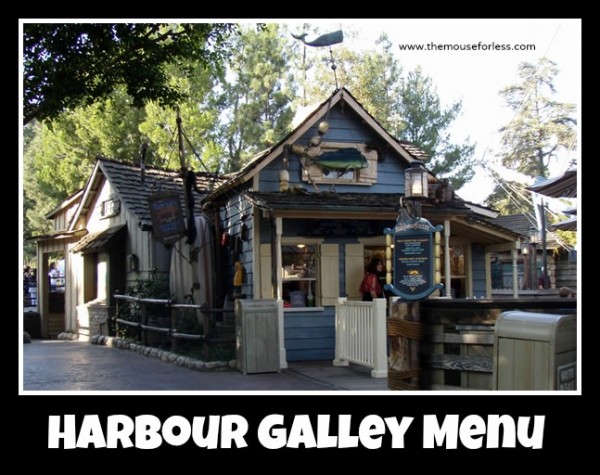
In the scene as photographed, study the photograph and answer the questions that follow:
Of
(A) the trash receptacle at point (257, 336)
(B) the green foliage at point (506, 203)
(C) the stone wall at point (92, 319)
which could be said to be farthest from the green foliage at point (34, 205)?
(B) the green foliage at point (506, 203)

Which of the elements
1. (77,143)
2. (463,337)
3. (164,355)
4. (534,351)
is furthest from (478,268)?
(77,143)

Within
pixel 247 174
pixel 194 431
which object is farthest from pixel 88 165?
pixel 194 431

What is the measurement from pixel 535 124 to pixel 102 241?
29.0 ft

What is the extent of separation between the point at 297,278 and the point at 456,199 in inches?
119

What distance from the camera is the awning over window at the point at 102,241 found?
1523 centimetres

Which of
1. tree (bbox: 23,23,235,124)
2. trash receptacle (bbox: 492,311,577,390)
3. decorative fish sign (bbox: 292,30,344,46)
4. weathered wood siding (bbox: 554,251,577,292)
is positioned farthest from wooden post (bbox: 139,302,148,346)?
weathered wood siding (bbox: 554,251,577,292)

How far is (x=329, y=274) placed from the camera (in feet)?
40.0

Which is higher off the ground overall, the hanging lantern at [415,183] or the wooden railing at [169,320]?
the hanging lantern at [415,183]

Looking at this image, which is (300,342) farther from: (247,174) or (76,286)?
(76,286)

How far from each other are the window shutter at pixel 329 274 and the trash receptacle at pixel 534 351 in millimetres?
7129

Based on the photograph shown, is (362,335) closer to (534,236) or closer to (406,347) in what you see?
(406,347)

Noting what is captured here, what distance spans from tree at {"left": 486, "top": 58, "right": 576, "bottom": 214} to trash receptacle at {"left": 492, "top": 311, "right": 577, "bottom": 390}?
15.7 ft

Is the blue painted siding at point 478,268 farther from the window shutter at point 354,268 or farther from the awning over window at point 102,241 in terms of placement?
the awning over window at point 102,241

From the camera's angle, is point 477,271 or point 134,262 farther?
point 134,262
